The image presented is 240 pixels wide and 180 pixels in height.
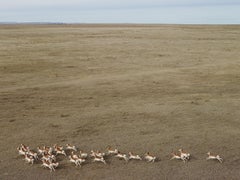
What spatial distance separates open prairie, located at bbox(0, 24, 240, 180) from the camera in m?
16.4

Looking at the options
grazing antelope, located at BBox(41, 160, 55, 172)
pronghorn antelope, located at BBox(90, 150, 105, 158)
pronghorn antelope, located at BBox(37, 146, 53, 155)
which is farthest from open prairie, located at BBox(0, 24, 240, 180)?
pronghorn antelope, located at BBox(37, 146, 53, 155)

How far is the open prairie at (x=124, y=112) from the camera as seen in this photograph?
644 inches

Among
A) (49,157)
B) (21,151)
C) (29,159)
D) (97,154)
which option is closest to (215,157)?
(97,154)

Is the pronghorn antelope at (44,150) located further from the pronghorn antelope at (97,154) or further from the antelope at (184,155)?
the antelope at (184,155)

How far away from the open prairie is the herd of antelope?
0.77 ft

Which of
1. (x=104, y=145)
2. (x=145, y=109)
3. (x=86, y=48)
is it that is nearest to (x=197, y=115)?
(x=145, y=109)

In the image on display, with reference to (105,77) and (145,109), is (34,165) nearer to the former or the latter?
(145,109)

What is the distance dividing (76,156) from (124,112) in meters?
7.25

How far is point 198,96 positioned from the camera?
2722 cm

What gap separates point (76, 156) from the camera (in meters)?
16.5

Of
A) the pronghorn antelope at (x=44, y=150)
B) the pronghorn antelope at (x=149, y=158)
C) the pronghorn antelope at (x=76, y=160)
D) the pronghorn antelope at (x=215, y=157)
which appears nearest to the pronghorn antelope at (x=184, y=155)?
the pronghorn antelope at (x=215, y=157)

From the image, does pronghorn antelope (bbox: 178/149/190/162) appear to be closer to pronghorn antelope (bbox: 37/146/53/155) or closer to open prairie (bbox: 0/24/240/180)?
open prairie (bbox: 0/24/240/180)

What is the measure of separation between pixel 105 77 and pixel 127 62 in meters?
8.30

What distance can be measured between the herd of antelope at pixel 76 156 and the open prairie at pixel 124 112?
0.23 metres
